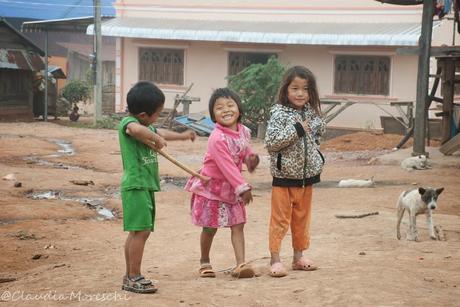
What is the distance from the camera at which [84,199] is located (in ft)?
35.1

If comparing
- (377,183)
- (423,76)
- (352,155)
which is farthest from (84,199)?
(352,155)

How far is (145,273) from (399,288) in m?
2.02

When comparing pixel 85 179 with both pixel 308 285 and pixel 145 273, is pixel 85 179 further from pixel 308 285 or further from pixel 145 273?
pixel 308 285

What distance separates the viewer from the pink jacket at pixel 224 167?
546 cm

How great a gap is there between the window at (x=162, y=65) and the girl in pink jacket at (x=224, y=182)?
20.4 meters

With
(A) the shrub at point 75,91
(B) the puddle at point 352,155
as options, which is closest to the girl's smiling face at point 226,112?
(B) the puddle at point 352,155

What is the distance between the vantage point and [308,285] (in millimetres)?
4980

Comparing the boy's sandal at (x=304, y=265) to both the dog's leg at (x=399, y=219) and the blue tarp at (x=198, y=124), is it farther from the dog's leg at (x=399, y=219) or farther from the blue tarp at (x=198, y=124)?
the blue tarp at (x=198, y=124)

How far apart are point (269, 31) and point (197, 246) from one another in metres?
16.6

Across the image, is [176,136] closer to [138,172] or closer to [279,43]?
[138,172]

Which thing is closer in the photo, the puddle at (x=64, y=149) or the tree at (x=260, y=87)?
the puddle at (x=64, y=149)

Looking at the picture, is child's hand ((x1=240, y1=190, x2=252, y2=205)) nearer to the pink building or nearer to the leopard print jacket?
the leopard print jacket

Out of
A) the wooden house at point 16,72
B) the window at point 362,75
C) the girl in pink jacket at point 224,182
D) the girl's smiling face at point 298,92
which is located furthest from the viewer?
the wooden house at point 16,72

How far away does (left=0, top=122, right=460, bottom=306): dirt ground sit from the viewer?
4812 mm
